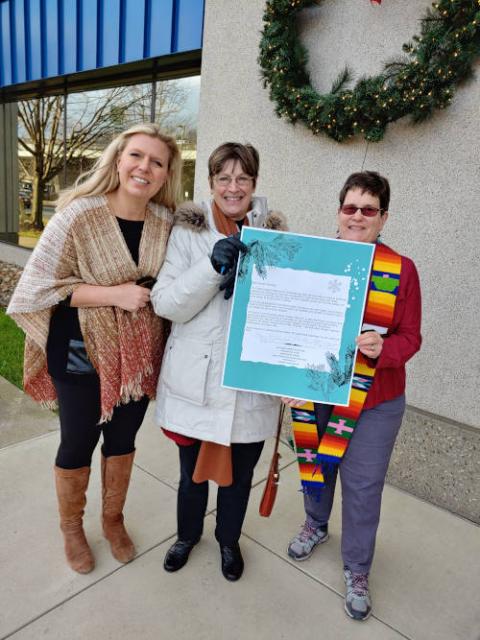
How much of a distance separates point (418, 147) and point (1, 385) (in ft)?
12.3

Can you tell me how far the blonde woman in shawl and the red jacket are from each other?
948mm

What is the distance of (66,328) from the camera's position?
195 cm

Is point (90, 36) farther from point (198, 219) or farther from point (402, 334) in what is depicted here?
point (402, 334)

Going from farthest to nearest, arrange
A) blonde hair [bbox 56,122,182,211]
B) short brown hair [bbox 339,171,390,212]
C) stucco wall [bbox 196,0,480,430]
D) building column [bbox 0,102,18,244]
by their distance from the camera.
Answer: building column [bbox 0,102,18,244] → stucco wall [bbox 196,0,480,430] → blonde hair [bbox 56,122,182,211] → short brown hair [bbox 339,171,390,212]

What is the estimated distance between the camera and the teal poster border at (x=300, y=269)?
174cm

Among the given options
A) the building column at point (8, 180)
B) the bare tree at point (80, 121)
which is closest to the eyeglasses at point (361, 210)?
the bare tree at point (80, 121)

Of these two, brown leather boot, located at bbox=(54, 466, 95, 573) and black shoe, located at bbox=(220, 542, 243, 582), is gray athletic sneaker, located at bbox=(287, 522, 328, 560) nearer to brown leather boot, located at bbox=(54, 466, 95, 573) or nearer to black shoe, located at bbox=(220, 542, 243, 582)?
black shoe, located at bbox=(220, 542, 243, 582)

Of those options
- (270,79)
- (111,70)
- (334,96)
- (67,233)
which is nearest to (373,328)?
(67,233)

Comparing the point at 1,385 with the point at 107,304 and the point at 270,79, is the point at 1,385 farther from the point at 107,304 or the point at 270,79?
the point at 270,79

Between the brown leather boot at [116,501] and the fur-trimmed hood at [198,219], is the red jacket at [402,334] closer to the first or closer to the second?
the fur-trimmed hood at [198,219]

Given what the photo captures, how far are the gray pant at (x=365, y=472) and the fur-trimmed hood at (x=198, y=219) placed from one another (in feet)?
2.65

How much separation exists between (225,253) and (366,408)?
0.88 metres

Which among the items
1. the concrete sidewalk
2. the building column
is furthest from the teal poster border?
the building column

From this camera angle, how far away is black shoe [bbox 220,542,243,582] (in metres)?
2.18
